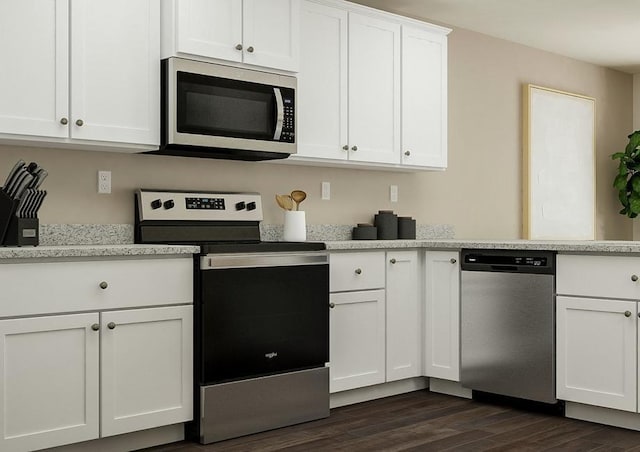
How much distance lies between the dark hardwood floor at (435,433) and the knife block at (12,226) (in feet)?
3.43

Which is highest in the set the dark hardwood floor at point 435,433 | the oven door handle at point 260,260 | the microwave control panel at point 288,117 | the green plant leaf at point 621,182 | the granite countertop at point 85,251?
the microwave control panel at point 288,117

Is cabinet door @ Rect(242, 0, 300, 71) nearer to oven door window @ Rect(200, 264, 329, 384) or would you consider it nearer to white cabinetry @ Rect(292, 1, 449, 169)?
white cabinetry @ Rect(292, 1, 449, 169)

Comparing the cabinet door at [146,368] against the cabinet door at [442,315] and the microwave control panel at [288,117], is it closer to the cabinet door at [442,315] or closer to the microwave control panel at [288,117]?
the microwave control panel at [288,117]

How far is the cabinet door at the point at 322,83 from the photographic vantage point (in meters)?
4.11

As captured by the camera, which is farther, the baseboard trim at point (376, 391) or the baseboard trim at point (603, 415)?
the baseboard trim at point (376, 391)

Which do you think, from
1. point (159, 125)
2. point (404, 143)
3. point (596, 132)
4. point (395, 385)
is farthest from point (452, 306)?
point (596, 132)

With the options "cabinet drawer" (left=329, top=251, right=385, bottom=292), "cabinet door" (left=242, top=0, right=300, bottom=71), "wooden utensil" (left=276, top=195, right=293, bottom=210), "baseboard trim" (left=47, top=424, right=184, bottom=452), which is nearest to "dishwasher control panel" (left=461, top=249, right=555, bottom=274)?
"cabinet drawer" (left=329, top=251, right=385, bottom=292)

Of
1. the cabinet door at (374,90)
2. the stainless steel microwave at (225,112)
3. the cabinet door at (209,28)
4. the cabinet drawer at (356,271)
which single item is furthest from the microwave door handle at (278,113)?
the cabinet drawer at (356,271)

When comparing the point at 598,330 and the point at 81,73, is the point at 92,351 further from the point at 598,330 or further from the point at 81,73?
the point at 598,330

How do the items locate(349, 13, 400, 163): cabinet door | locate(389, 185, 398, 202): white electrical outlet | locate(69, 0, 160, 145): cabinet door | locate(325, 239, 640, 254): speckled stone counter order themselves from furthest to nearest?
locate(389, 185, 398, 202): white electrical outlet
locate(349, 13, 400, 163): cabinet door
locate(325, 239, 640, 254): speckled stone counter
locate(69, 0, 160, 145): cabinet door

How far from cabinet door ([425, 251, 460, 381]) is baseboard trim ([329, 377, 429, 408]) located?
6.0 inches

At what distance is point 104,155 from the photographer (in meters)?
3.67

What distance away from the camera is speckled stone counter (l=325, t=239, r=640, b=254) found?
11.7ft

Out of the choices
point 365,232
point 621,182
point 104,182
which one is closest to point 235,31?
point 104,182
